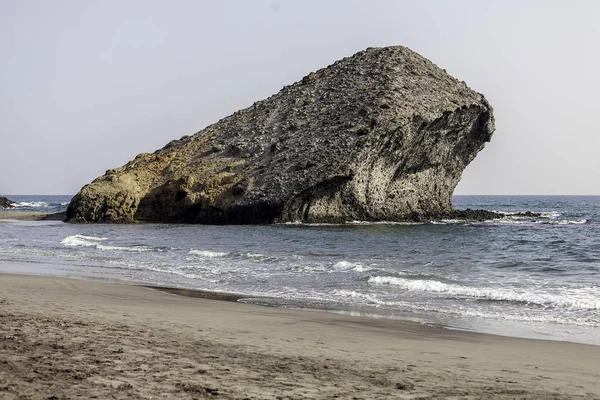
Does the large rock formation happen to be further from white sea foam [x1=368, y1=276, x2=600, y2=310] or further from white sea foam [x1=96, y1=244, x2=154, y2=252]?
white sea foam [x1=368, y1=276, x2=600, y2=310]

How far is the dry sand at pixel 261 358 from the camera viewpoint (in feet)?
20.7

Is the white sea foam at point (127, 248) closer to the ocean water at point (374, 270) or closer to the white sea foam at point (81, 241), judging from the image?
the ocean water at point (374, 270)

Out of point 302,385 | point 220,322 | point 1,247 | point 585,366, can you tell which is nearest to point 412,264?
point 220,322

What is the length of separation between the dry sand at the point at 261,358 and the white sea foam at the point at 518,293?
14.6 feet

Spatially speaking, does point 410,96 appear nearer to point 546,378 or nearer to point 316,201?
point 316,201

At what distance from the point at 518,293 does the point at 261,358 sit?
9839mm

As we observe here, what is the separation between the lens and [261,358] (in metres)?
7.89

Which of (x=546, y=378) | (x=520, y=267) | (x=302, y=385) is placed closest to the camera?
(x=302, y=385)

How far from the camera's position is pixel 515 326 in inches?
473

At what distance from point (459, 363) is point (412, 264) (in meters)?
14.5

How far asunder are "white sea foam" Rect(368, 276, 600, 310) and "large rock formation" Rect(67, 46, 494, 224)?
29993 millimetres

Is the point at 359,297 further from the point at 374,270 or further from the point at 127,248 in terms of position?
the point at 127,248

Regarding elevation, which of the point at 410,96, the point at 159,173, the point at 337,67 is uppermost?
the point at 337,67

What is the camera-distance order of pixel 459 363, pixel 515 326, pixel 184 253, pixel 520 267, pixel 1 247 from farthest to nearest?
pixel 1 247 → pixel 184 253 → pixel 520 267 → pixel 515 326 → pixel 459 363
